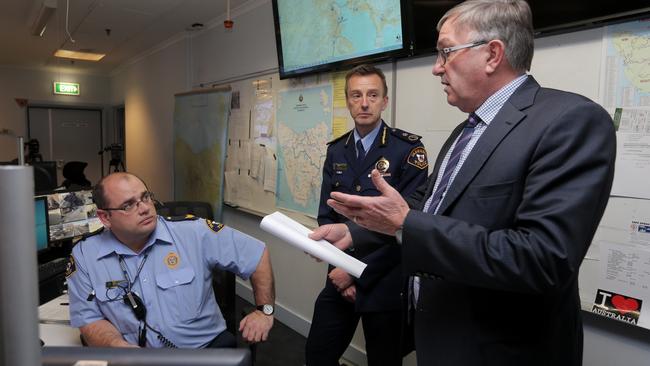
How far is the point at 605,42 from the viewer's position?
1.55 m

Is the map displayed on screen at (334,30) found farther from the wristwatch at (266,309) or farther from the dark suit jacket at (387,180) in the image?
the wristwatch at (266,309)

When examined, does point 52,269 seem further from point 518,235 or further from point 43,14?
point 43,14

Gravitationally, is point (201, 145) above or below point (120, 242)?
above

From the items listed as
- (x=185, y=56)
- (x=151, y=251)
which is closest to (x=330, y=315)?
(x=151, y=251)

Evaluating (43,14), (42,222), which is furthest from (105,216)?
(43,14)

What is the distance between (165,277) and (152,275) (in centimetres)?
5

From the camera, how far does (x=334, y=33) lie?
2.58 metres

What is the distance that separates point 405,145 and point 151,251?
43.3 inches

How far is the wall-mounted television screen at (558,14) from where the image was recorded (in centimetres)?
145

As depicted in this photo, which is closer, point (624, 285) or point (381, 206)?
point (381, 206)

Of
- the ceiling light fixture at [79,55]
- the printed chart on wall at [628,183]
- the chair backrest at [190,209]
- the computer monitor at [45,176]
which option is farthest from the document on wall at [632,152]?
the ceiling light fixture at [79,55]

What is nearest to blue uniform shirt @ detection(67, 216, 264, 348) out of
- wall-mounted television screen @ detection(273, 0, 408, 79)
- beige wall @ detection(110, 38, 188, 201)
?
wall-mounted television screen @ detection(273, 0, 408, 79)

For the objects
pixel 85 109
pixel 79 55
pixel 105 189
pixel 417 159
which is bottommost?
pixel 105 189

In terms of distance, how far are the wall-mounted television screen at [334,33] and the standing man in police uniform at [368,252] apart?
1.45 ft
